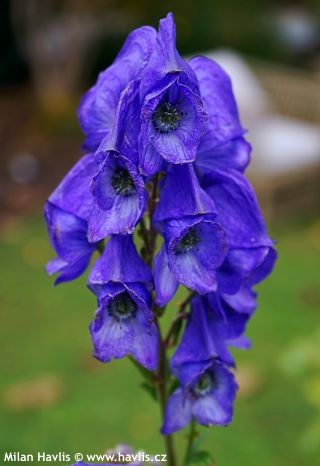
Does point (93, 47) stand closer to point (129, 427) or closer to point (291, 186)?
point (291, 186)

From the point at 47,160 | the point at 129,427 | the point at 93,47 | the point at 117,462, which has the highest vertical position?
the point at 93,47

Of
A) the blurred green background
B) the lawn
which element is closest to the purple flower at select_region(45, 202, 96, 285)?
the blurred green background

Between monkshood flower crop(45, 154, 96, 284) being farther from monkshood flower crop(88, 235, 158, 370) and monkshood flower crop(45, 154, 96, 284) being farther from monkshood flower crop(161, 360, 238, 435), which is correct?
monkshood flower crop(161, 360, 238, 435)

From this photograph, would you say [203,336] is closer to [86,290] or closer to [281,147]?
[86,290]

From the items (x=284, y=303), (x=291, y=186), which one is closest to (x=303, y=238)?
(x=291, y=186)

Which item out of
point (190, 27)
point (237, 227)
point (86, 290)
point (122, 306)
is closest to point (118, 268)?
point (122, 306)

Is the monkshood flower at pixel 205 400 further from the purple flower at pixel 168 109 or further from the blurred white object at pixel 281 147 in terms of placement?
the blurred white object at pixel 281 147

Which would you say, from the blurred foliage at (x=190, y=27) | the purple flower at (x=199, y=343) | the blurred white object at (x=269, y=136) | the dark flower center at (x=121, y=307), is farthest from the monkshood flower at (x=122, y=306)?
the blurred foliage at (x=190, y=27)
